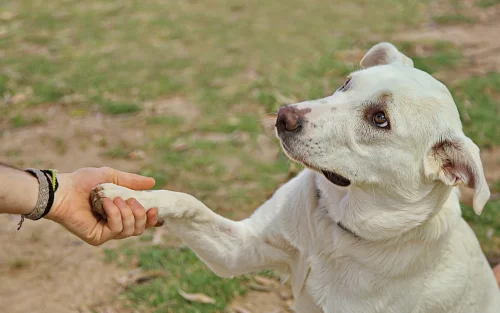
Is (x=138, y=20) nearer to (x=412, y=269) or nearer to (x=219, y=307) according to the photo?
(x=219, y=307)

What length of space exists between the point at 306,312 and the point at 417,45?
226 inches

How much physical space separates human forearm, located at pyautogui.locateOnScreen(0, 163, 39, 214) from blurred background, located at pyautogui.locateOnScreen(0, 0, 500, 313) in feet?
4.21

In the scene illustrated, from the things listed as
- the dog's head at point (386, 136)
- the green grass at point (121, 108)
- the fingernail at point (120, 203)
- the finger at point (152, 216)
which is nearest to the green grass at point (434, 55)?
the green grass at point (121, 108)

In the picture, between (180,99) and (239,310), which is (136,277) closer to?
(239,310)

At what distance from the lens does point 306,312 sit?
346 centimetres

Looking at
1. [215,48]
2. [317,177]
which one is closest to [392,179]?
[317,177]

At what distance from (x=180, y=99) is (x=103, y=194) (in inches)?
153

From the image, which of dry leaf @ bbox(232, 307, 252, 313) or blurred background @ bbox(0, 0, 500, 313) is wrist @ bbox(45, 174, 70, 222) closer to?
blurred background @ bbox(0, 0, 500, 313)

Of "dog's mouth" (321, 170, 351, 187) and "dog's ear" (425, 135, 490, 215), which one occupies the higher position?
"dog's ear" (425, 135, 490, 215)

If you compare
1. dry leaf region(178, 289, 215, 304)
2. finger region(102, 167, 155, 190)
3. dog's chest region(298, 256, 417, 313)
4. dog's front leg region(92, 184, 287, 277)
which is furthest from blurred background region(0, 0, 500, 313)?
finger region(102, 167, 155, 190)

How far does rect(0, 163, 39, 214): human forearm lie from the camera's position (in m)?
2.81

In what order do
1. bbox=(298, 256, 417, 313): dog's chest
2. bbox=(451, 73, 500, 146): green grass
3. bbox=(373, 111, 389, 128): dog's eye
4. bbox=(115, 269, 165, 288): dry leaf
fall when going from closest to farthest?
1. bbox=(373, 111, 389, 128): dog's eye
2. bbox=(298, 256, 417, 313): dog's chest
3. bbox=(115, 269, 165, 288): dry leaf
4. bbox=(451, 73, 500, 146): green grass

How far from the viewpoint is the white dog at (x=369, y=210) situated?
2.99 m

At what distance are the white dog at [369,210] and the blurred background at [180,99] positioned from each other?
2.89ft
